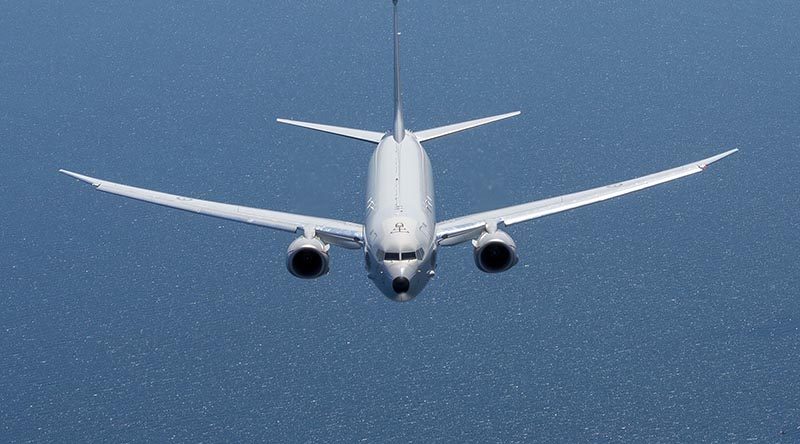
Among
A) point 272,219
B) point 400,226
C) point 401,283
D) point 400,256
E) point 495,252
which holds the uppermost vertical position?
point 272,219

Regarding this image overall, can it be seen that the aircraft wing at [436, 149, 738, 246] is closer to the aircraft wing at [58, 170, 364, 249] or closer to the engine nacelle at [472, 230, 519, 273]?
the engine nacelle at [472, 230, 519, 273]

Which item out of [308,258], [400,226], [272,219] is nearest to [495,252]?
[400,226]

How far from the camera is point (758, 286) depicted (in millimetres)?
160000

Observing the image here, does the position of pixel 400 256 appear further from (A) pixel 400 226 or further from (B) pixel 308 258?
(B) pixel 308 258

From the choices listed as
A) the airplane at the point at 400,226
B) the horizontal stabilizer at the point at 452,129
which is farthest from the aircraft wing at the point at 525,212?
the horizontal stabilizer at the point at 452,129

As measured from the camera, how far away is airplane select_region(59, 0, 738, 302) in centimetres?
7519

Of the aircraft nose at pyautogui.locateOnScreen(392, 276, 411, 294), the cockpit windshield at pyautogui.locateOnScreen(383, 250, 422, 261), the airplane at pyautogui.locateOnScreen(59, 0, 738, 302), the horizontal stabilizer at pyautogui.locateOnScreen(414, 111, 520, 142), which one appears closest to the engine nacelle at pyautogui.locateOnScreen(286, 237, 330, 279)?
the airplane at pyautogui.locateOnScreen(59, 0, 738, 302)

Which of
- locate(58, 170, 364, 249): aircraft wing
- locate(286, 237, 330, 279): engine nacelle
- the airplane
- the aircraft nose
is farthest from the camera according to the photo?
locate(58, 170, 364, 249): aircraft wing

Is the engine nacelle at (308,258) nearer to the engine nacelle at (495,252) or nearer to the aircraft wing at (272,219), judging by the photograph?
the aircraft wing at (272,219)

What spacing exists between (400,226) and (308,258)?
736 centimetres

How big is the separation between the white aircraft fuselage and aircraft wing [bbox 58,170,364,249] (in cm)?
168

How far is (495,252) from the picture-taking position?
79.3 meters

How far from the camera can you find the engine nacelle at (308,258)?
79.2 metres

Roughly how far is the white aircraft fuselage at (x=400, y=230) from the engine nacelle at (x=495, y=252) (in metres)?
3.11
